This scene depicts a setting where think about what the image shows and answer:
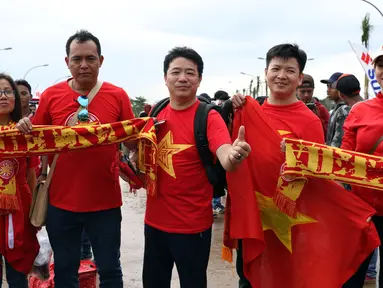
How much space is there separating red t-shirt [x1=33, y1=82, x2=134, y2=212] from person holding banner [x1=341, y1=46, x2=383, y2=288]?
1.67 meters

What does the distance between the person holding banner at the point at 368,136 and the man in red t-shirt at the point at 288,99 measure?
0.77 feet

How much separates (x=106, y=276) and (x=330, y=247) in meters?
1.57

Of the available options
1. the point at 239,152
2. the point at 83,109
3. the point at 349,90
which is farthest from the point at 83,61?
the point at 349,90

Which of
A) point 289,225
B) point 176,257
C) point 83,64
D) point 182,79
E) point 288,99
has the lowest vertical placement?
point 176,257

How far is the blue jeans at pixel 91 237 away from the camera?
3.07 meters

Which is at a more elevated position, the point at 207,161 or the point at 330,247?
the point at 207,161

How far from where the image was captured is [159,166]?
2.99 meters

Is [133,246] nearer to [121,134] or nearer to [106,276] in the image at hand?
[106,276]

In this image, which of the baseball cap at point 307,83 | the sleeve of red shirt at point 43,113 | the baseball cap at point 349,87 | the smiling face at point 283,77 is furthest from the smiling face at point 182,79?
the baseball cap at point 307,83

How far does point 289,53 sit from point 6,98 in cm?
207

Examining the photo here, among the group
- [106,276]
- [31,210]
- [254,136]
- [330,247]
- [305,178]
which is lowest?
[106,276]

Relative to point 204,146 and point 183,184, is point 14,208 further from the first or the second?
point 204,146

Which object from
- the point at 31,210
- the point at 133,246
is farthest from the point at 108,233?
the point at 133,246

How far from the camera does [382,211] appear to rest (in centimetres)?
297
